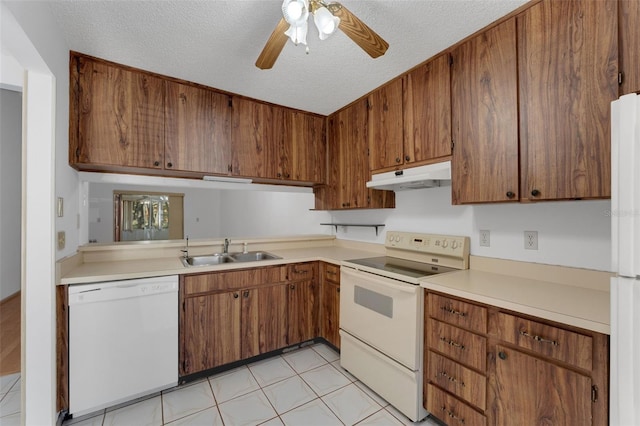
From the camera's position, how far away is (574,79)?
1.30m

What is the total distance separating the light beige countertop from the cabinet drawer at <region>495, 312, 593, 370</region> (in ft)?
0.17

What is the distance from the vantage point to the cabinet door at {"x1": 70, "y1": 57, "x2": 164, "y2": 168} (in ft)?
6.42

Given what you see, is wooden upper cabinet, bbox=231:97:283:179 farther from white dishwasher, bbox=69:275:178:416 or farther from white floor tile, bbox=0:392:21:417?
white floor tile, bbox=0:392:21:417

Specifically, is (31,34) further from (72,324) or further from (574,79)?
(574,79)

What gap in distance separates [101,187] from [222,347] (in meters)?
2.84

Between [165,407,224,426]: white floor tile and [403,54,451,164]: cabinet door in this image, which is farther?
[403,54,451,164]: cabinet door

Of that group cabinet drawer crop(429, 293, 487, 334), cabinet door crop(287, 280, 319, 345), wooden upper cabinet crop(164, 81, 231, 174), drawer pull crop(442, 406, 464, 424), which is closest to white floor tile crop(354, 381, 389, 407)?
drawer pull crop(442, 406, 464, 424)

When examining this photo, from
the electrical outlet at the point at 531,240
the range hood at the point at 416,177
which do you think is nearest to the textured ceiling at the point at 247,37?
the range hood at the point at 416,177

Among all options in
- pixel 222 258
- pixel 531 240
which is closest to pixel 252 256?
pixel 222 258

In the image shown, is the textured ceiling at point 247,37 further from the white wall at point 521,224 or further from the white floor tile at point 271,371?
the white floor tile at point 271,371

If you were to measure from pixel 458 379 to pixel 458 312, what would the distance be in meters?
0.38

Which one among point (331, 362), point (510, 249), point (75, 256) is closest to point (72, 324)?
point (75, 256)

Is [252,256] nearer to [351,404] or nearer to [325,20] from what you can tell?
[351,404]

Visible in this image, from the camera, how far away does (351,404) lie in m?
1.86
